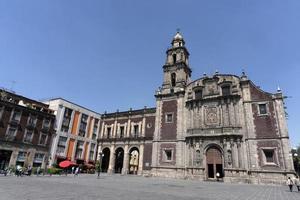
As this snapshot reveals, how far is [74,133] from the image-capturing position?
1633 inches

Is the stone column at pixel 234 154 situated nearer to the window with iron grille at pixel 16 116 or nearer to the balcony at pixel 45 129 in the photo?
the balcony at pixel 45 129

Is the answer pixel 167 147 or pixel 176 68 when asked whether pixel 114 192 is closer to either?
pixel 167 147

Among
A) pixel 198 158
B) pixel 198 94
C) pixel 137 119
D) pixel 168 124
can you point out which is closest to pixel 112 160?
pixel 137 119

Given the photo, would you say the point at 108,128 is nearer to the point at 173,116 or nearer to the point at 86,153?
the point at 86,153

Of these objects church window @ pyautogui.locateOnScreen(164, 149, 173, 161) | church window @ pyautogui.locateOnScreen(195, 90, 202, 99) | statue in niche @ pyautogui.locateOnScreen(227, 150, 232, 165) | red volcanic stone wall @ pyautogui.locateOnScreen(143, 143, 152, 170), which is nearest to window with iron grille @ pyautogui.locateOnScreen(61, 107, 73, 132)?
red volcanic stone wall @ pyautogui.locateOnScreen(143, 143, 152, 170)

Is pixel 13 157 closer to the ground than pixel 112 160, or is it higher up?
closer to the ground

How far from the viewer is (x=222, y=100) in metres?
31.9

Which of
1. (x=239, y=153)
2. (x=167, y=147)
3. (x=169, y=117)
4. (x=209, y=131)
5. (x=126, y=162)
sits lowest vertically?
(x=126, y=162)

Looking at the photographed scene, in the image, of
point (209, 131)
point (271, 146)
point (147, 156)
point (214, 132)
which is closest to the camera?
point (271, 146)

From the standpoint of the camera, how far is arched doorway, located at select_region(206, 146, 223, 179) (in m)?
29.8

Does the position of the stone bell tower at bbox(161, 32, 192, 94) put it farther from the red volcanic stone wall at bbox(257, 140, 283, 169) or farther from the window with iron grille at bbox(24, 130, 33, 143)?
the window with iron grille at bbox(24, 130, 33, 143)

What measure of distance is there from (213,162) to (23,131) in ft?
97.3

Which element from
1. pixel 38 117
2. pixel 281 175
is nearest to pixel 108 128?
pixel 38 117

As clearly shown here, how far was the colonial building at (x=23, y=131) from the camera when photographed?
104 feet
